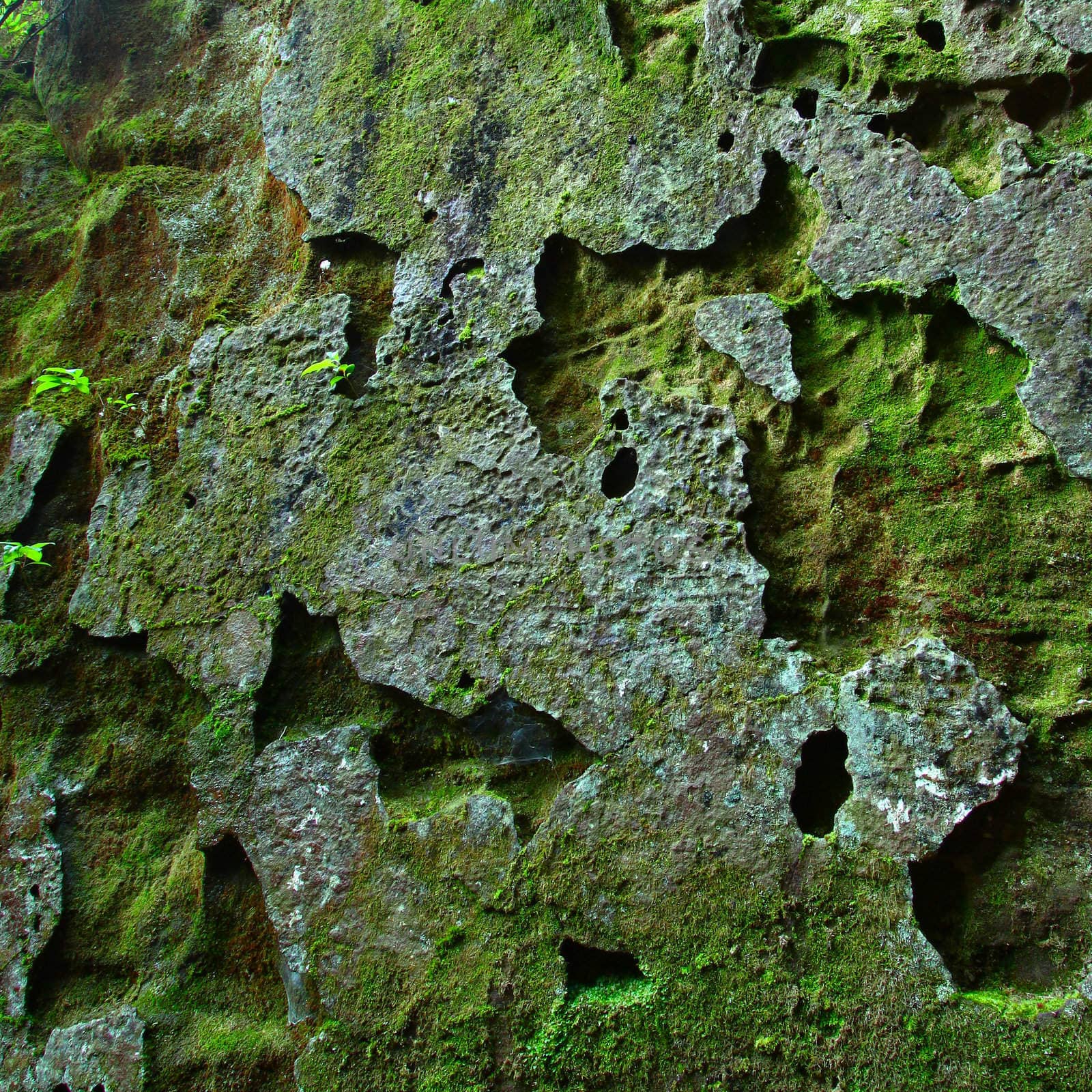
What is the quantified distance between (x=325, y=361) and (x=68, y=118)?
2.46 meters

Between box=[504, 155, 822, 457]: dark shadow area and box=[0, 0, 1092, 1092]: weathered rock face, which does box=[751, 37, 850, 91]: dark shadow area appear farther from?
box=[504, 155, 822, 457]: dark shadow area

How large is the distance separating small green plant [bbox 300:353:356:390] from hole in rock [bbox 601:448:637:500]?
3.12 ft

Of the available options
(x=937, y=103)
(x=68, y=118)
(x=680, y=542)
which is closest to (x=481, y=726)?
(x=680, y=542)

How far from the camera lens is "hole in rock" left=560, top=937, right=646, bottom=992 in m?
1.90

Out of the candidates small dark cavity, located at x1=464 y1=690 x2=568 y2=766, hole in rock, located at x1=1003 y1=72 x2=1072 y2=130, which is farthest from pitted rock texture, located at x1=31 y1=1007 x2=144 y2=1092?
hole in rock, located at x1=1003 y1=72 x2=1072 y2=130

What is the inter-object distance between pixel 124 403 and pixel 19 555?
65 centimetres

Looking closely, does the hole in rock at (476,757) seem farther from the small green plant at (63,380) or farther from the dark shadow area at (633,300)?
the small green plant at (63,380)

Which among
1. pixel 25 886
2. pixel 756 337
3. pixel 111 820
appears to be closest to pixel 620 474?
pixel 756 337

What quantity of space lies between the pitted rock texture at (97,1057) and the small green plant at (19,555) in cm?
142

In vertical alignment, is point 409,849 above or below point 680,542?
below

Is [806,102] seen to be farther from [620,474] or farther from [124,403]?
[124,403]

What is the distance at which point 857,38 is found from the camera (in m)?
2.23

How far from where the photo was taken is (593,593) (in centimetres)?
211

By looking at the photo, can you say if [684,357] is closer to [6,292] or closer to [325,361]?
[325,361]
